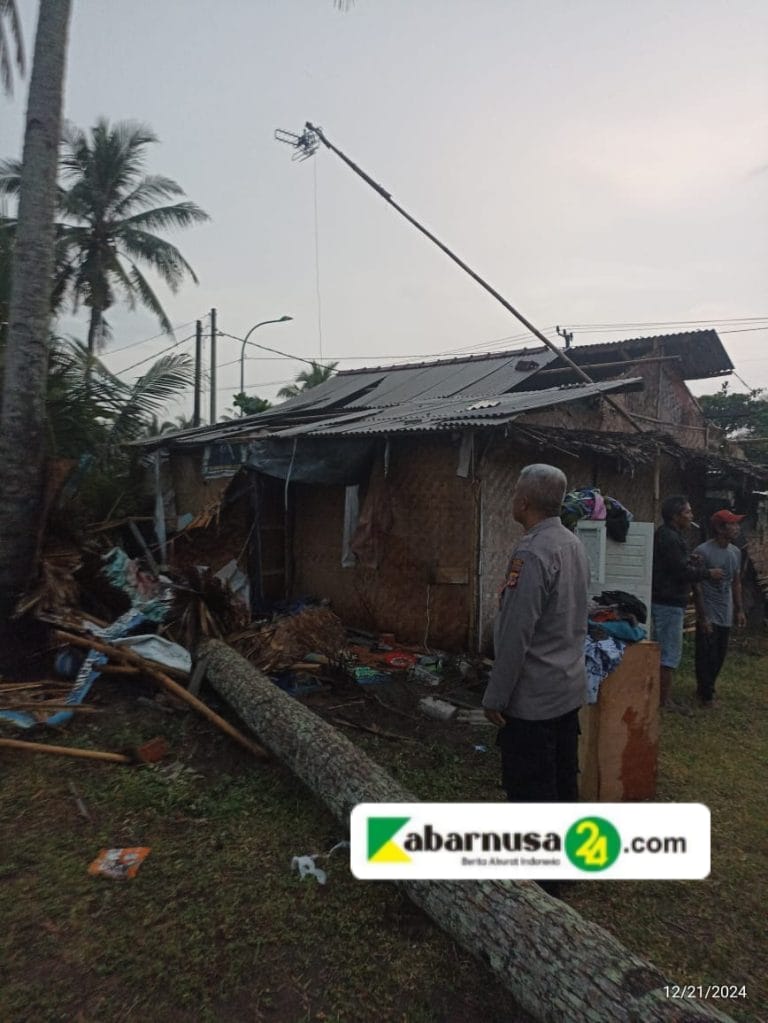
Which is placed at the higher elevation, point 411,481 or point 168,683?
point 411,481

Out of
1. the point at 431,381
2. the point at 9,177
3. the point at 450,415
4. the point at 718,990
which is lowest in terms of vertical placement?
the point at 718,990

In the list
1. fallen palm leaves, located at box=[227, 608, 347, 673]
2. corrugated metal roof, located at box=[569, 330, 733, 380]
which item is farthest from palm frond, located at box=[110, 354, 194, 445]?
corrugated metal roof, located at box=[569, 330, 733, 380]

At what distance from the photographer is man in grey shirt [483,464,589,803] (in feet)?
8.45

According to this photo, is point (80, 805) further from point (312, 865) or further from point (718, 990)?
point (718, 990)

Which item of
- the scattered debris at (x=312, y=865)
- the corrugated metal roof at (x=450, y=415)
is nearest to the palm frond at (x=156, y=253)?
the corrugated metal roof at (x=450, y=415)

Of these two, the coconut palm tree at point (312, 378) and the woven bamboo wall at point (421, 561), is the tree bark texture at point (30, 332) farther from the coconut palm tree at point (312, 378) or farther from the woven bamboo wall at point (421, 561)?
the coconut palm tree at point (312, 378)

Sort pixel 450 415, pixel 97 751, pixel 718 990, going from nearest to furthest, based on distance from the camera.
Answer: pixel 718 990 → pixel 97 751 → pixel 450 415

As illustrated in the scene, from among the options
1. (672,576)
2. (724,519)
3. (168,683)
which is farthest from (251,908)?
(724,519)

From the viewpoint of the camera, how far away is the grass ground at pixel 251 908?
7.30ft

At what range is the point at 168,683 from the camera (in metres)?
4.66

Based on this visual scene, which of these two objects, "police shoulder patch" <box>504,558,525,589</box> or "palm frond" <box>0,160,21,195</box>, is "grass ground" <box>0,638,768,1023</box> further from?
"palm frond" <box>0,160,21,195</box>

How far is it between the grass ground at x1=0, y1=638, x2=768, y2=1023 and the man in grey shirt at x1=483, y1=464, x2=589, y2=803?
→ 0.77 metres

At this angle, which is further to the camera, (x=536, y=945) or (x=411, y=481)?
(x=411, y=481)

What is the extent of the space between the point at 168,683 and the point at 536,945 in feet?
10.9
